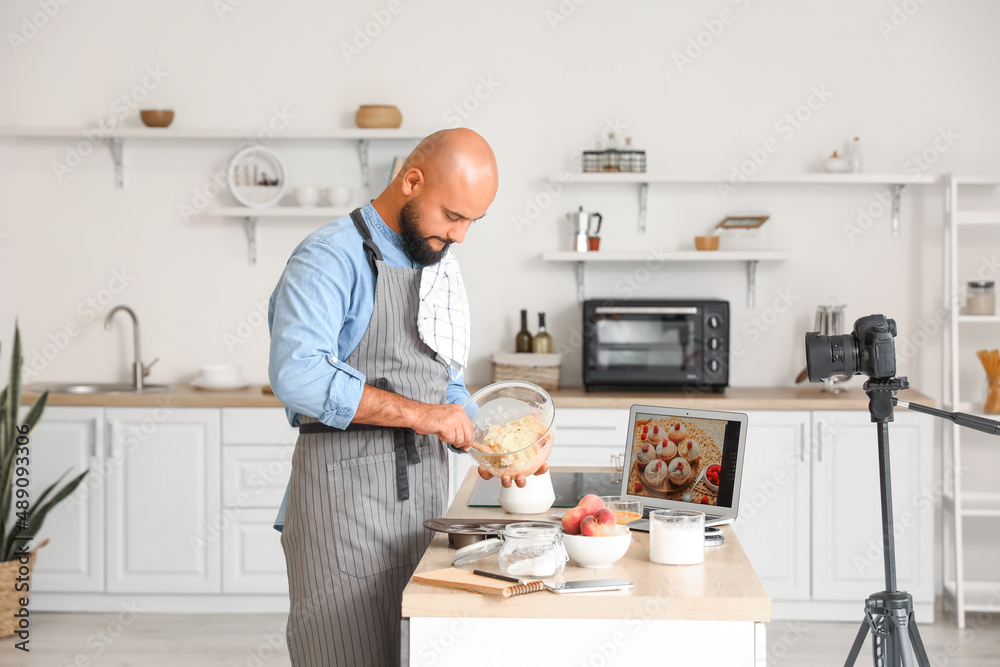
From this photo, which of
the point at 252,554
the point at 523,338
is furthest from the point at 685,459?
the point at 252,554

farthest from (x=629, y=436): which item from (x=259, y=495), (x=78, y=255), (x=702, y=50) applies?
(x=78, y=255)

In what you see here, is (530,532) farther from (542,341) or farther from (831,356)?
(542,341)

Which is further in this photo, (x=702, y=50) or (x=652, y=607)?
(x=702, y=50)

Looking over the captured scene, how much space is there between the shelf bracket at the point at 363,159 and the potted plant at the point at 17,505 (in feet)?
4.99

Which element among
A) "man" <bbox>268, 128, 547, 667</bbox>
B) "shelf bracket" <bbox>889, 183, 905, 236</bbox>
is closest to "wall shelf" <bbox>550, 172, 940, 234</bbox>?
"shelf bracket" <bbox>889, 183, 905, 236</bbox>

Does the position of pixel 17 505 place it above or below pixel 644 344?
below

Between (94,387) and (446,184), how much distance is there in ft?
9.53

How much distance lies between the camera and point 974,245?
3.87m

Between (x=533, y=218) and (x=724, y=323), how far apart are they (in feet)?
3.18

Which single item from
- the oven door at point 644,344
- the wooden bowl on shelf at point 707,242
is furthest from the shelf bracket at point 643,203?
the oven door at point 644,344

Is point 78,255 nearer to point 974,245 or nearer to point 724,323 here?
point 724,323

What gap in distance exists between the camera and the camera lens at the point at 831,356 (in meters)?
1.70

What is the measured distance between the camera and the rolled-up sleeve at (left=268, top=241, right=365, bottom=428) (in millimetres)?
1529

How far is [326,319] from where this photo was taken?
5.25ft
